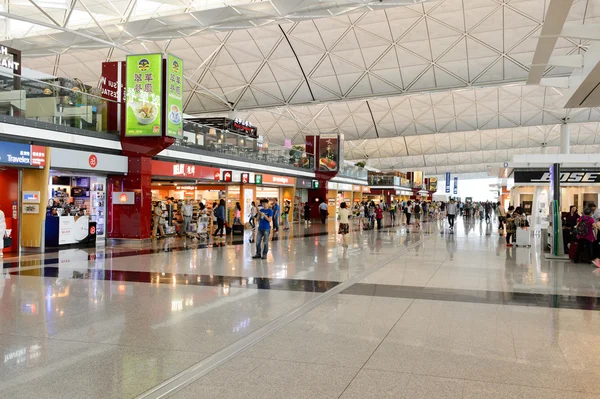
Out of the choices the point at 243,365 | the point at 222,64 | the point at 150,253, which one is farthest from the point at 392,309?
the point at 222,64

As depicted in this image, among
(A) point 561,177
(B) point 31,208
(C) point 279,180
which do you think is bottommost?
(B) point 31,208

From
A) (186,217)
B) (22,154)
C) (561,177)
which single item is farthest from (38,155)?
(561,177)

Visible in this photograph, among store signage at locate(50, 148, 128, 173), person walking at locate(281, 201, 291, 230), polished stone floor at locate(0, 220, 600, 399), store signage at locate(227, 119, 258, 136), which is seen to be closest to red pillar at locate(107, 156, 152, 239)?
store signage at locate(50, 148, 128, 173)

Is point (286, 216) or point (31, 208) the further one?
point (286, 216)

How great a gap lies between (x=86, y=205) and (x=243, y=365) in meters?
17.2

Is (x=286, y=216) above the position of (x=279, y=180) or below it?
below

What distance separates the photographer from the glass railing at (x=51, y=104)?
15.1 metres

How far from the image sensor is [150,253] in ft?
54.3

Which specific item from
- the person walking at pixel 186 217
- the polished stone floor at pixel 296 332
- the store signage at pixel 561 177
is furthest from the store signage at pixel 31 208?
the store signage at pixel 561 177

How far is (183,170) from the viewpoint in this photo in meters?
23.6

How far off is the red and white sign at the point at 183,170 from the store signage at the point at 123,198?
148 cm

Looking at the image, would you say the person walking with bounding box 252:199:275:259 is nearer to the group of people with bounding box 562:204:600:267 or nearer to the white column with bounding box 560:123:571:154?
the group of people with bounding box 562:204:600:267

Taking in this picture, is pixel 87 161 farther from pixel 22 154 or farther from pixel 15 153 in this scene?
pixel 15 153

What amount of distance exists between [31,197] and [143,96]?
560 centimetres
